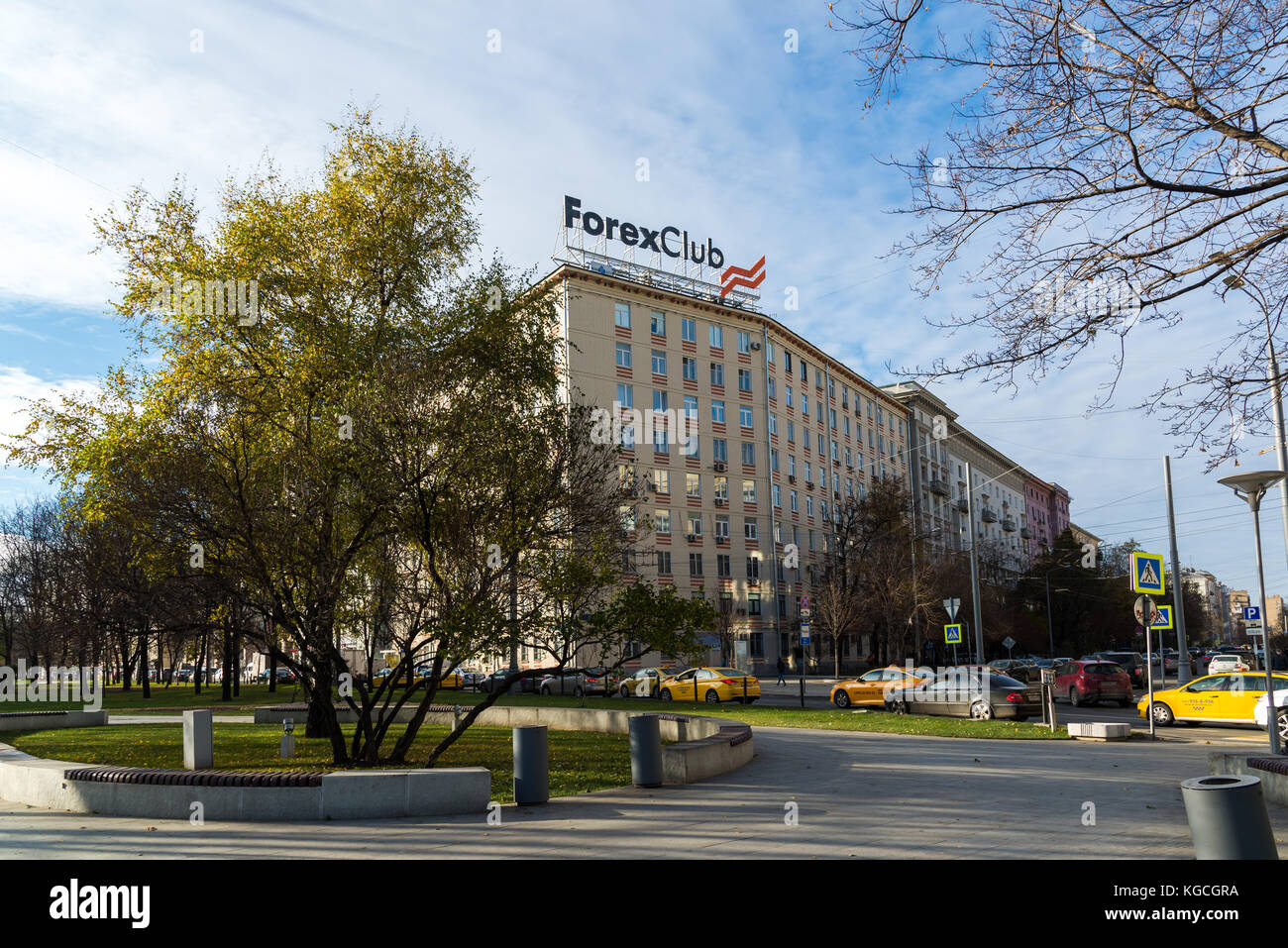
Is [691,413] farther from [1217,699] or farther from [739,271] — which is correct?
[1217,699]

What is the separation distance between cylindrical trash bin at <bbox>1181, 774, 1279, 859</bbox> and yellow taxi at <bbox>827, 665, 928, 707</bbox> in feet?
70.2

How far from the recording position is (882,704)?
2833 centimetres

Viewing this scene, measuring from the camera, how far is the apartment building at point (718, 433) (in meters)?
55.0

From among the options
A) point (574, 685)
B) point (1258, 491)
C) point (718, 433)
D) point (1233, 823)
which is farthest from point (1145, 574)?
point (718, 433)

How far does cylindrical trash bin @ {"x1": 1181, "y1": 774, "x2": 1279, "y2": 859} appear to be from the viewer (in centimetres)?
586

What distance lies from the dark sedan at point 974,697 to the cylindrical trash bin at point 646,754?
14474 mm

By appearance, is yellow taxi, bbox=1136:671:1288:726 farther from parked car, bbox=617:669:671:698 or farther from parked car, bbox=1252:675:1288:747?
parked car, bbox=617:669:671:698

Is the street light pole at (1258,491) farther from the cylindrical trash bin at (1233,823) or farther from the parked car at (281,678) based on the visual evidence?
the parked car at (281,678)

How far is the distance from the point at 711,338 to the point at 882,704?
36651mm

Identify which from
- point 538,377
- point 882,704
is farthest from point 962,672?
point 538,377

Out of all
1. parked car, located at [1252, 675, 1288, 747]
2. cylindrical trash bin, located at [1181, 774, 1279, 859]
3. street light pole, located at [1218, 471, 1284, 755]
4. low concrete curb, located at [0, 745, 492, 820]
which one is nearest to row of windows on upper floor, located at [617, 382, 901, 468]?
parked car, located at [1252, 675, 1288, 747]

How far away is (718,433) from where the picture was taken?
60.6 meters
